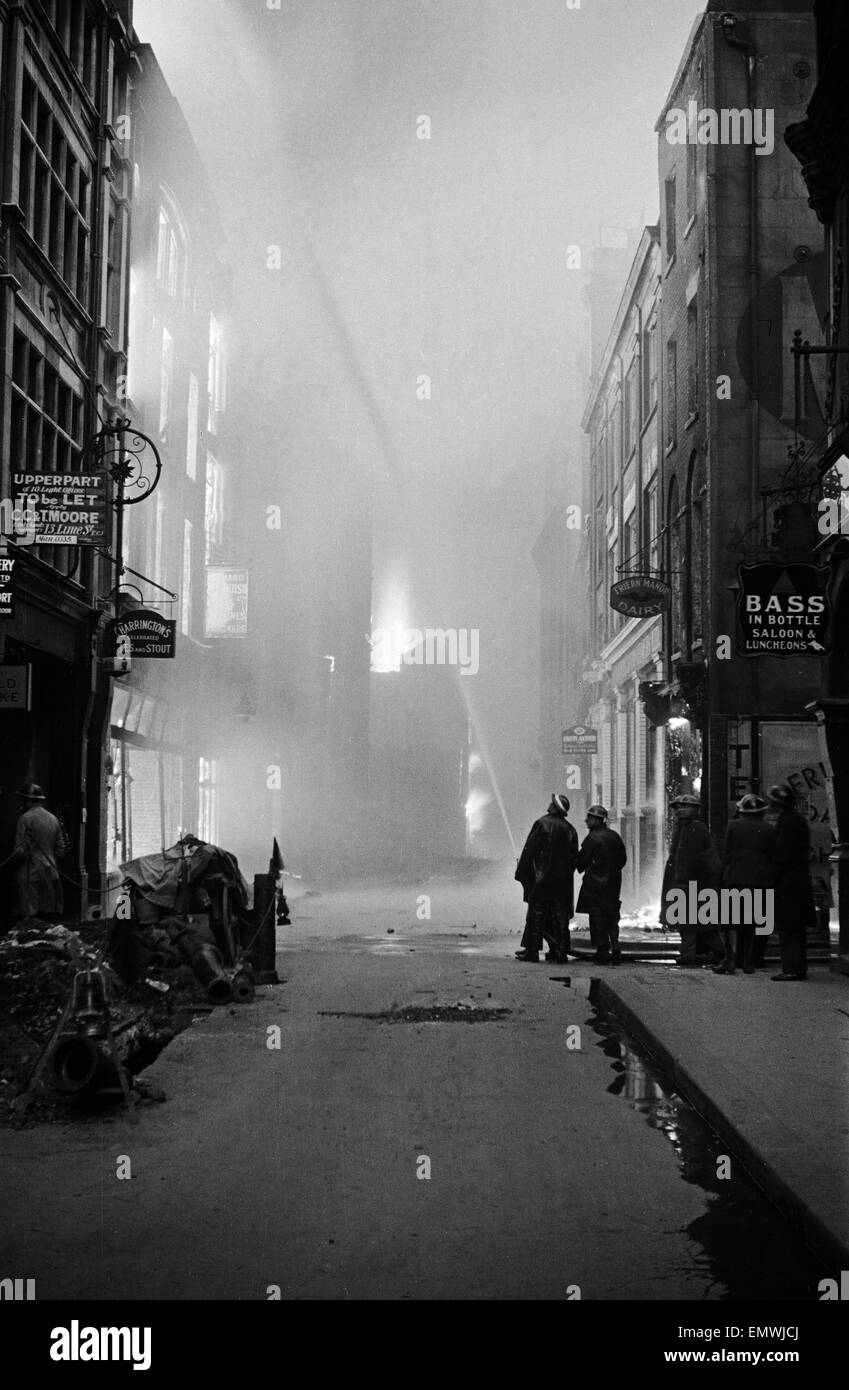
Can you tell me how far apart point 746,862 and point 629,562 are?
61.4 feet

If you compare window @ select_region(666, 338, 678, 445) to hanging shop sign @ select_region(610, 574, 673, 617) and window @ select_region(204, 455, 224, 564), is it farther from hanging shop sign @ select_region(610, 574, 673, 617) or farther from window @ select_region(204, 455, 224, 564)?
window @ select_region(204, 455, 224, 564)

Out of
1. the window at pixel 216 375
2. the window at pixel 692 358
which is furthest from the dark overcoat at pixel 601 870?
the window at pixel 216 375

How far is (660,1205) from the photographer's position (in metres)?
5.84

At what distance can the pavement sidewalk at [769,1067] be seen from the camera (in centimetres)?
554

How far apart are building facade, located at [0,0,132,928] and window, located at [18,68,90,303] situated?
0.09ft

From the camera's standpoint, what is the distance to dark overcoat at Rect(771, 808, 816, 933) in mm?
12844

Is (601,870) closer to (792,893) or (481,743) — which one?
(792,893)

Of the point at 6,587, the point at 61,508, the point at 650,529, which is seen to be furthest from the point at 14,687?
the point at 650,529

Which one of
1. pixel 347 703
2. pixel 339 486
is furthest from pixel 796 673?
pixel 347 703

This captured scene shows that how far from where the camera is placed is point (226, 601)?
99.3 ft

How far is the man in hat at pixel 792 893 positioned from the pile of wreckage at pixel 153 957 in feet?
15.7

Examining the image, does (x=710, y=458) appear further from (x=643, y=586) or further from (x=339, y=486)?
(x=339, y=486)

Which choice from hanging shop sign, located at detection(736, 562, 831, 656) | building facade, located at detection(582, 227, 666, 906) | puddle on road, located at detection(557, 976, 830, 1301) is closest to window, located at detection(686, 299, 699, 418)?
building facade, located at detection(582, 227, 666, 906)
